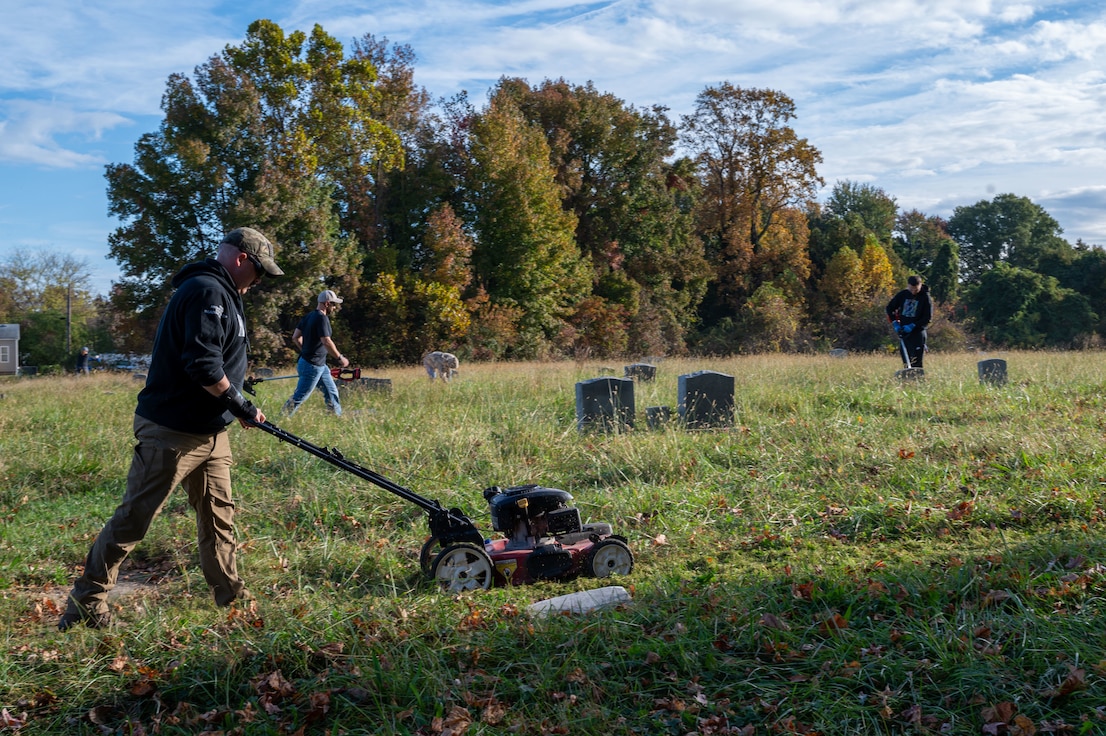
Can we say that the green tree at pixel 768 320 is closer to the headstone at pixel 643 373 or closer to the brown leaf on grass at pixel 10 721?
the headstone at pixel 643 373

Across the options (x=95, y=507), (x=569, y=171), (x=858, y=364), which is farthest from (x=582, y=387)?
(x=569, y=171)

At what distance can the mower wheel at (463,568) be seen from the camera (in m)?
5.30

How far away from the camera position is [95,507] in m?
7.93

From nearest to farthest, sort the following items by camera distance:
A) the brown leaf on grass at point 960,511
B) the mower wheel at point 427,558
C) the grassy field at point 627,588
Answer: the grassy field at point 627,588 → the mower wheel at point 427,558 → the brown leaf on grass at point 960,511

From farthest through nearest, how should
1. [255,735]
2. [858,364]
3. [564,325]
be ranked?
[564,325], [858,364], [255,735]

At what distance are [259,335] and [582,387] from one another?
2126 centimetres

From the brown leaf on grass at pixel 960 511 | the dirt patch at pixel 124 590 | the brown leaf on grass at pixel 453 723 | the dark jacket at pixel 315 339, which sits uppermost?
the dark jacket at pixel 315 339

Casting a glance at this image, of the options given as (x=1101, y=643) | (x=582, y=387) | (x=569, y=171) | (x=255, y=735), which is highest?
(x=569, y=171)

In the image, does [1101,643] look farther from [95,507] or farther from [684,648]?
[95,507]

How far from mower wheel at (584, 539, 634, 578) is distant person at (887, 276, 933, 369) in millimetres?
10961

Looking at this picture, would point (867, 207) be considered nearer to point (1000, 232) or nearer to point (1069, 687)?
point (1000, 232)

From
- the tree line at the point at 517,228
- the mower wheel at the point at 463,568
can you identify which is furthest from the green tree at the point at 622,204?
the mower wheel at the point at 463,568

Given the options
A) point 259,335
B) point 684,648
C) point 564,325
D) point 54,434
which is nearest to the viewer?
point 684,648

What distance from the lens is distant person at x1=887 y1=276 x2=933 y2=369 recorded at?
15031mm
